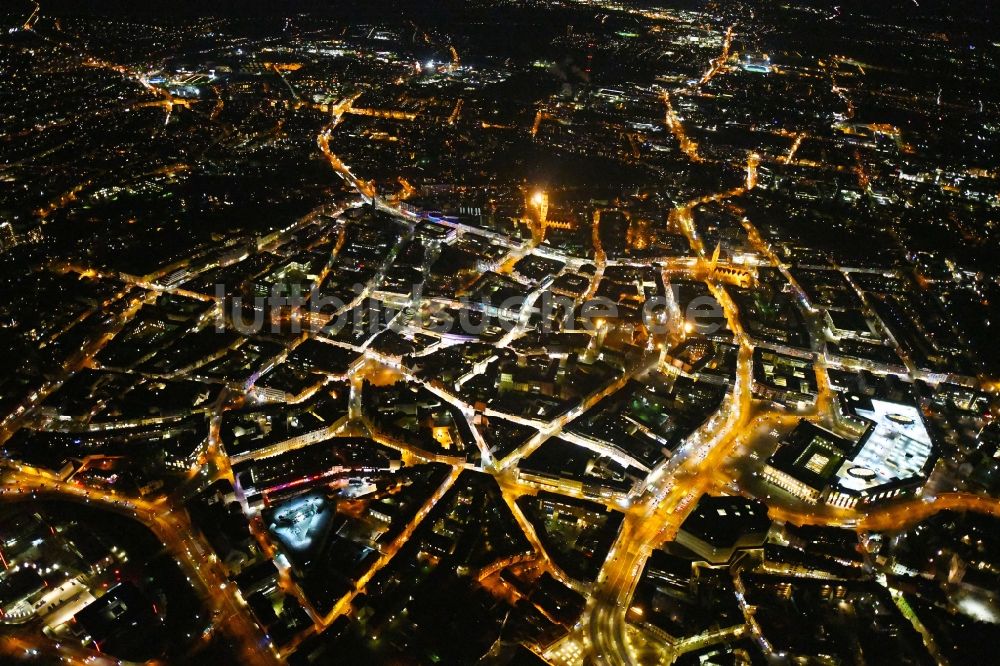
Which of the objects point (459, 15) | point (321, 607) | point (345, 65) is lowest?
point (321, 607)

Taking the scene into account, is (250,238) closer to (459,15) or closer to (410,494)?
(410,494)

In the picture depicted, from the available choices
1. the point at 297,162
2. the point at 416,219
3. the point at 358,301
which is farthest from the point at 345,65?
the point at 358,301

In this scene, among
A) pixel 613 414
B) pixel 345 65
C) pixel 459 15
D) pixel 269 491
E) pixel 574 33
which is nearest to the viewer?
pixel 269 491
